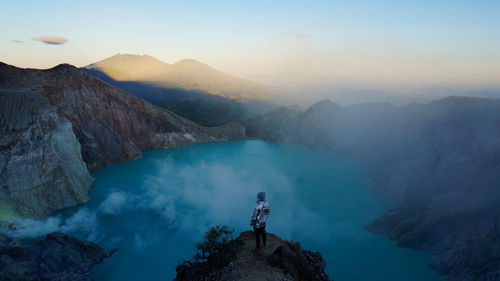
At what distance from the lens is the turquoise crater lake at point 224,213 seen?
55.9 feet

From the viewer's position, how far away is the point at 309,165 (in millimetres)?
44156

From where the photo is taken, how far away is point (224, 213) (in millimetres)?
24781

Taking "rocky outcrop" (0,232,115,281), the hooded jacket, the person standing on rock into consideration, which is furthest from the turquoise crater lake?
the hooded jacket

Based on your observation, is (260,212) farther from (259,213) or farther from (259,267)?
(259,267)

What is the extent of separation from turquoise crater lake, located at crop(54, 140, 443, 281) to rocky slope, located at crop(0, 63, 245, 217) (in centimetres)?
259

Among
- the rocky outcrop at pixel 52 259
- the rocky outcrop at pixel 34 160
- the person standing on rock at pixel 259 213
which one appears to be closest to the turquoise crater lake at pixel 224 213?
the rocky outcrop at pixel 52 259

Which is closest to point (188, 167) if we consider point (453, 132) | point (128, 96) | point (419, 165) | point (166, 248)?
point (128, 96)

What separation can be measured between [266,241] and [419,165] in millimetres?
23178

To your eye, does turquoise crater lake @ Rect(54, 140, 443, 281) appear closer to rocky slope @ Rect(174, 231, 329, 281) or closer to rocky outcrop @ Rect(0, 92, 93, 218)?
rocky outcrop @ Rect(0, 92, 93, 218)

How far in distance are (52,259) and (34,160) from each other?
11355mm

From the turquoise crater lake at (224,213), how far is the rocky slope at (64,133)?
2.59m

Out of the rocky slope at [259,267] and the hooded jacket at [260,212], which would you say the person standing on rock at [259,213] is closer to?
the hooded jacket at [260,212]

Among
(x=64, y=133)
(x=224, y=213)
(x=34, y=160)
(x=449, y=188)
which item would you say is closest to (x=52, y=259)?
(x=34, y=160)

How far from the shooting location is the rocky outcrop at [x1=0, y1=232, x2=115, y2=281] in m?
12.0
